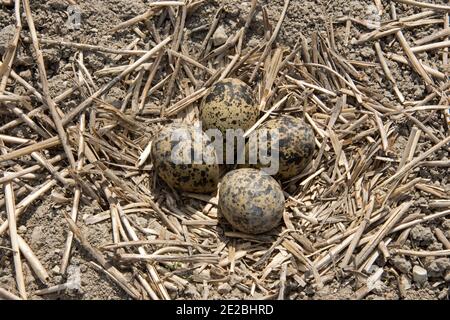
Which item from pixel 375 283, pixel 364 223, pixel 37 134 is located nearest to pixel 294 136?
pixel 364 223

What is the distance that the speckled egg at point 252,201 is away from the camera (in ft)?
11.5

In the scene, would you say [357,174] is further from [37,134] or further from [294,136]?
[37,134]

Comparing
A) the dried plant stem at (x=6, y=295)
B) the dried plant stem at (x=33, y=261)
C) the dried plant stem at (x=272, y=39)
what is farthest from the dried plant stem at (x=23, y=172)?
the dried plant stem at (x=272, y=39)

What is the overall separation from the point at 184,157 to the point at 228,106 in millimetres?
396

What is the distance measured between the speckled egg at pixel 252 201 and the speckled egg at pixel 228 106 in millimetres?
311

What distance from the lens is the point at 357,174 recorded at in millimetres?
3719

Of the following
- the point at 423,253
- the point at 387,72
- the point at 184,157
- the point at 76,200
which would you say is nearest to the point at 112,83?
the point at 184,157

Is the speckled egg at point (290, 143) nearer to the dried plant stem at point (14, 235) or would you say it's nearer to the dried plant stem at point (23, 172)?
the dried plant stem at point (23, 172)

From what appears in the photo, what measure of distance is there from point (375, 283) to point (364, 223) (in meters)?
0.32

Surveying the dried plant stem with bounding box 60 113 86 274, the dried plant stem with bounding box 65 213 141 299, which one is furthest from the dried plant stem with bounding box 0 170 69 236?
the dried plant stem with bounding box 65 213 141 299

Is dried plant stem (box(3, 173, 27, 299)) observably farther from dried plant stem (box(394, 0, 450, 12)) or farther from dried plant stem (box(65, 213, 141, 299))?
dried plant stem (box(394, 0, 450, 12))

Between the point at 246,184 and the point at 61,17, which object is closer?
the point at 246,184

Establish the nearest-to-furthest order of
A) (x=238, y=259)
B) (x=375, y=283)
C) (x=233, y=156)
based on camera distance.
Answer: (x=375, y=283) → (x=238, y=259) → (x=233, y=156)

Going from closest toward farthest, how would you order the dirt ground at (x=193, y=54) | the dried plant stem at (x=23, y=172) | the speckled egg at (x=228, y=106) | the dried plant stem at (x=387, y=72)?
the dirt ground at (x=193, y=54) < the dried plant stem at (x=23, y=172) < the speckled egg at (x=228, y=106) < the dried plant stem at (x=387, y=72)
